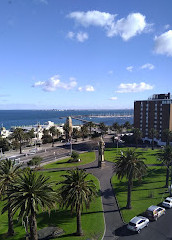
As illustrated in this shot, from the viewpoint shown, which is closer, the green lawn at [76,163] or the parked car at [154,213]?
the parked car at [154,213]

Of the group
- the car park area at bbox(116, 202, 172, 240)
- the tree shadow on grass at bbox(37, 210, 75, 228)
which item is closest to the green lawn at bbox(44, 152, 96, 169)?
the tree shadow on grass at bbox(37, 210, 75, 228)

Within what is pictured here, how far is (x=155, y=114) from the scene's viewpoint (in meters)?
110

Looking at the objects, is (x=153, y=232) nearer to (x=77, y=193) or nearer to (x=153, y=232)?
A: (x=153, y=232)

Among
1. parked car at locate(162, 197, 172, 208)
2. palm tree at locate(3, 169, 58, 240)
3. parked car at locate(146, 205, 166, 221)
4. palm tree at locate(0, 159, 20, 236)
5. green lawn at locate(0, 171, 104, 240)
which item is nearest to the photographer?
palm tree at locate(3, 169, 58, 240)

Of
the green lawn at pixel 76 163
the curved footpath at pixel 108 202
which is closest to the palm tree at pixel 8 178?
the curved footpath at pixel 108 202

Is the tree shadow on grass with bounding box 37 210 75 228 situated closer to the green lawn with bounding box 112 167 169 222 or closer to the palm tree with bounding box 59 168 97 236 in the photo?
the palm tree with bounding box 59 168 97 236

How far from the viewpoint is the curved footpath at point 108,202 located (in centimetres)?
2882

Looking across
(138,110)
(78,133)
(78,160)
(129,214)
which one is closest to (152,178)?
(129,214)

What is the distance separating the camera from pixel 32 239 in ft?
77.9

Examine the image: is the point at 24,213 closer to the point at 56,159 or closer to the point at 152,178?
the point at 152,178

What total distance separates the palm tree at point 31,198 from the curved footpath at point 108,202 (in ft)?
34.8

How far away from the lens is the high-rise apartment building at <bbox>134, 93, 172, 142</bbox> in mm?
104562

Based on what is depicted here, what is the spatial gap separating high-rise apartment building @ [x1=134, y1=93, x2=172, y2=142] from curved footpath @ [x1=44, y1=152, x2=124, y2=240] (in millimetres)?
59344

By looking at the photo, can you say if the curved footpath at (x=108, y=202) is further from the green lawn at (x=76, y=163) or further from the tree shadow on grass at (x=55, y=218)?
the tree shadow on grass at (x=55, y=218)
